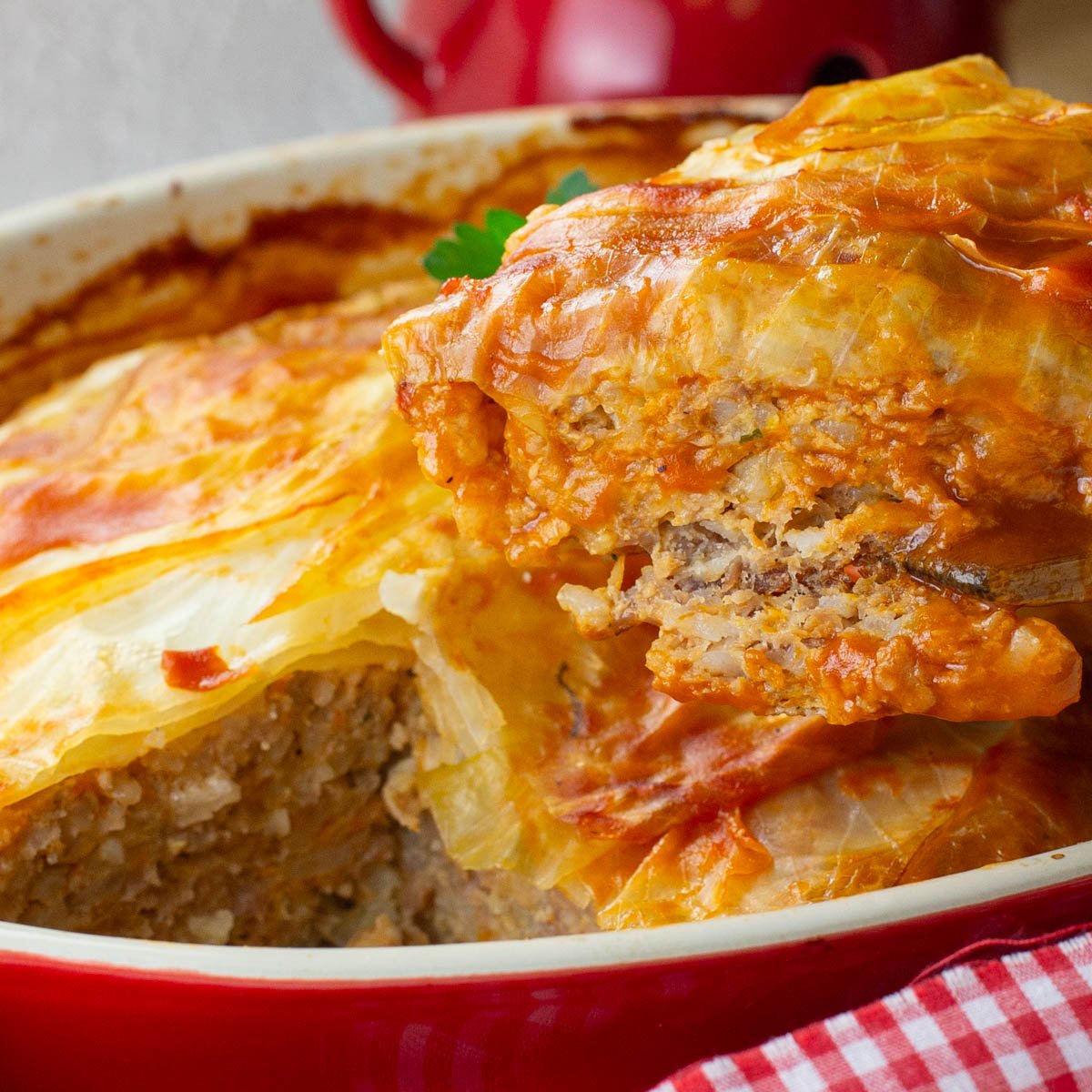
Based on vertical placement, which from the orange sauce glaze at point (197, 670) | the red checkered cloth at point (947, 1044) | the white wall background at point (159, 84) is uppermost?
the white wall background at point (159, 84)

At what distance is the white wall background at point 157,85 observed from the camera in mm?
5363

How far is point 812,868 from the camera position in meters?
2.02

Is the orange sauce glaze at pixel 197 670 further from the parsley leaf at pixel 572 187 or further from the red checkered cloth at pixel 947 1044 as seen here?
the parsley leaf at pixel 572 187

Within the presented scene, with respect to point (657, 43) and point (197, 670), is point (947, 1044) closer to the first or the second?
point (197, 670)

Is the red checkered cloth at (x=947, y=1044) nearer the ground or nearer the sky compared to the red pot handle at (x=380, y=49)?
nearer the ground

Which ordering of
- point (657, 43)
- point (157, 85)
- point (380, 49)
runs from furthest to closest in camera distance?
point (157, 85) < point (380, 49) < point (657, 43)

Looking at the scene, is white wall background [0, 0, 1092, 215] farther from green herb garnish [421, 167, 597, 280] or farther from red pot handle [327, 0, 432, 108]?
green herb garnish [421, 167, 597, 280]

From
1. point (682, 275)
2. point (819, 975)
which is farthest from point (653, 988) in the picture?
point (682, 275)

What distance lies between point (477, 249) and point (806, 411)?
1.13 metres

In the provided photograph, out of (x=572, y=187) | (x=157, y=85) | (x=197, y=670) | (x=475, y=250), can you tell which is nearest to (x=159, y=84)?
(x=157, y=85)

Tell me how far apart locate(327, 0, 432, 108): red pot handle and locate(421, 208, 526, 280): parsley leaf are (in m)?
1.77

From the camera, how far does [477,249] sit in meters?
2.69

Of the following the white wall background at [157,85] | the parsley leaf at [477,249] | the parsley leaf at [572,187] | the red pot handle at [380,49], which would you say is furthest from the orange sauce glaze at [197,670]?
the white wall background at [157,85]

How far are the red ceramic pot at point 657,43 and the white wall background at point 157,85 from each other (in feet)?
4.03
